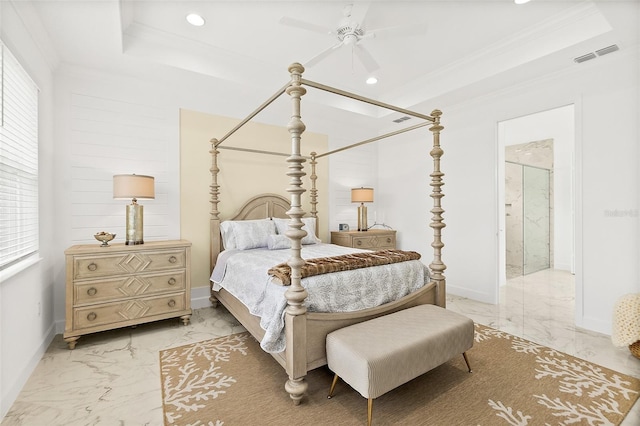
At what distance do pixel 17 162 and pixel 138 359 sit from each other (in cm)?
176

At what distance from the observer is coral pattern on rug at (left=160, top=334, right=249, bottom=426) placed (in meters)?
1.87

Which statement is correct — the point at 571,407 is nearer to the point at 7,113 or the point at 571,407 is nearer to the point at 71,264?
the point at 71,264

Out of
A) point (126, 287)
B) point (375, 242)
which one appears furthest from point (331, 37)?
point (126, 287)

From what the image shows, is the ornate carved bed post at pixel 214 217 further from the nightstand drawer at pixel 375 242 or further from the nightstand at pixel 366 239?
the nightstand drawer at pixel 375 242

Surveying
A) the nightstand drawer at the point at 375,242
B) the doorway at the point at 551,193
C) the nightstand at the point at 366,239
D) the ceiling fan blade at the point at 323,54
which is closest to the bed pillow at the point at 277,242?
the nightstand at the point at 366,239

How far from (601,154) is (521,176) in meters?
3.01

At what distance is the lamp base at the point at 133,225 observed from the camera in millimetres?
3023

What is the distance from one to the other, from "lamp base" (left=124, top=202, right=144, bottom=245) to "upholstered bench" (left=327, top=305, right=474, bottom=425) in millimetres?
2315

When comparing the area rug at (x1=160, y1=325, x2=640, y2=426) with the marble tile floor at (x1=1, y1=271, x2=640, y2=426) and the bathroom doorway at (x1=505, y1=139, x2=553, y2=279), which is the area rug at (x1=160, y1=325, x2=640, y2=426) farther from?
the bathroom doorway at (x1=505, y1=139, x2=553, y2=279)

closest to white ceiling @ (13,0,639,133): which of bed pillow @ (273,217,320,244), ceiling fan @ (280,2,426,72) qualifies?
ceiling fan @ (280,2,426,72)

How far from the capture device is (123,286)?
2809 mm

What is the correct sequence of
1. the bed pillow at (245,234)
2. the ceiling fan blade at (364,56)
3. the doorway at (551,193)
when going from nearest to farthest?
the ceiling fan blade at (364,56) < the bed pillow at (245,234) < the doorway at (551,193)

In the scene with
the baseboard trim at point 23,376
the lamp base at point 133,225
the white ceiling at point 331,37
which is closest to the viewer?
the baseboard trim at point 23,376

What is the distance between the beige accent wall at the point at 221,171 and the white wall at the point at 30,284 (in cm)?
122
